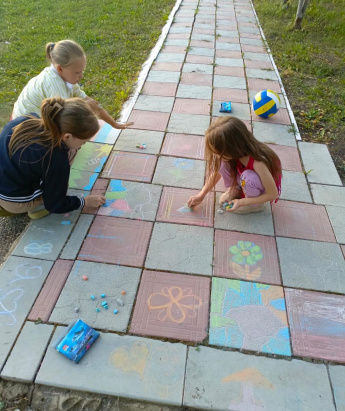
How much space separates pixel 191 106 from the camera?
4332 millimetres

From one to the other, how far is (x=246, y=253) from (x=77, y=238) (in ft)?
4.25

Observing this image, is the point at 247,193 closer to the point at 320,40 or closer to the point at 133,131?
the point at 133,131

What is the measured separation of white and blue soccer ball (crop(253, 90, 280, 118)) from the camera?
400 centimetres

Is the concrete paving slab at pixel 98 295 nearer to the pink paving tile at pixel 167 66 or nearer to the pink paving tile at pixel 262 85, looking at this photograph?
the pink paving tile at pixel 262 85

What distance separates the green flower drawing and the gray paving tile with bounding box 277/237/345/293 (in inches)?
7.0

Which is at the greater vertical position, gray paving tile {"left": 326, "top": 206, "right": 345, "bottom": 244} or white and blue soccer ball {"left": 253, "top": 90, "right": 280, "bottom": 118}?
white and blue soccer ball {"left": 253, "top": 90, "right": 280, "bottom": 118}

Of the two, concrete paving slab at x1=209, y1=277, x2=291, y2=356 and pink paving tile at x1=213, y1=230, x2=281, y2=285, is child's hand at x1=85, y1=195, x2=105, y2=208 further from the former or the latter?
concrete paving slab at x1=209, y1=277, x2=291, y2=356

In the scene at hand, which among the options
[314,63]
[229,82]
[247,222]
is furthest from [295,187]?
[314,63]

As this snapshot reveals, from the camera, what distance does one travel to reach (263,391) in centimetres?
180

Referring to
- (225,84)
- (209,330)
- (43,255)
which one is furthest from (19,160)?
(225,84)

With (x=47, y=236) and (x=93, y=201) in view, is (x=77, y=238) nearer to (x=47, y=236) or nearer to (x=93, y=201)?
(x=47, y=236)

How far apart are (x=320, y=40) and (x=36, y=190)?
681cm

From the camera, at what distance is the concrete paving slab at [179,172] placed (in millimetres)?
3148

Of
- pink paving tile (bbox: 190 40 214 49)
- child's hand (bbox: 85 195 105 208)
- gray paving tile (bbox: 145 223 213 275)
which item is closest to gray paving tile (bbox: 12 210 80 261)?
child's hand (bbox: 85 195 105 208)
